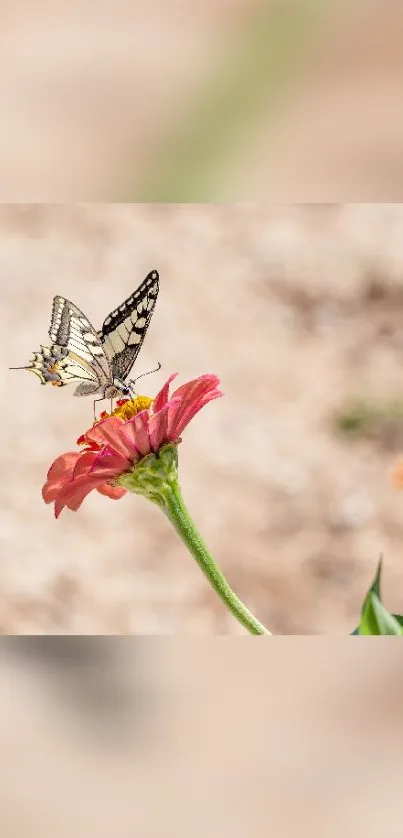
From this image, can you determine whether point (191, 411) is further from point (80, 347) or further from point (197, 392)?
point (80, 347)

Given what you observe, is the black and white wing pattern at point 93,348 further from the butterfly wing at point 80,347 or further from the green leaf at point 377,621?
the green leaf at point 377,621

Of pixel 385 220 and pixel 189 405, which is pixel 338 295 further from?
pixel 189 405

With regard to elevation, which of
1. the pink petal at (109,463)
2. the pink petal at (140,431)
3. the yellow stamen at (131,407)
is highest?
the yellow stamen at (131,407)

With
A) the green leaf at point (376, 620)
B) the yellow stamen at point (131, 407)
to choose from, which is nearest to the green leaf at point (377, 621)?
the green leaf at point (376, 620)

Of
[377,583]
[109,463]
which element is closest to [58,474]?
[109,463]

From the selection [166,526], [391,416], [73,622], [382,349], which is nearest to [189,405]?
[73,622]

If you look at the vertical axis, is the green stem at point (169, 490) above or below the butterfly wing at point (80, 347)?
below

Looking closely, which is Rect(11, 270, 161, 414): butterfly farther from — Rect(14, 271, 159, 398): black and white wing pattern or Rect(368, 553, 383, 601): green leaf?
Rect(368, 553, 383, 601): green leaf
